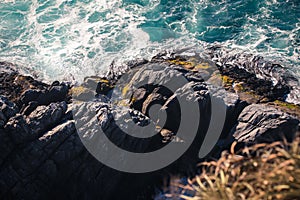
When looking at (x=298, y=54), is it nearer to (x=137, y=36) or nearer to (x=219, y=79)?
(x=219, y=79)

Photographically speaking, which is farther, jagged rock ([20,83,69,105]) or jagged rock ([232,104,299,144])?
jagged rock ([20,83,69,105])

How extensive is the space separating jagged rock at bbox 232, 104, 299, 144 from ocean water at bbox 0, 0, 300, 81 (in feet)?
35.3

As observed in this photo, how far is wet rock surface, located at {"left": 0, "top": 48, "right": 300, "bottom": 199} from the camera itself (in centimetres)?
2133

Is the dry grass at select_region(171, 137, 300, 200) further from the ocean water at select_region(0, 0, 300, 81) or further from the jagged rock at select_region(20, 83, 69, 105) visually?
→ the ocean water at select_region(0, 0, 300, 81)

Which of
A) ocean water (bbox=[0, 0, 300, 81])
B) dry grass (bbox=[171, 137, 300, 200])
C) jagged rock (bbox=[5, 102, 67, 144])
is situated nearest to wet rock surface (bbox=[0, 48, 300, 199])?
jagged rock (bbox=[5, 102, 67, 144])

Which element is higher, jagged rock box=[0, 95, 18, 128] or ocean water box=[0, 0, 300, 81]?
jagged rock box=[0, 95, 18, 128]

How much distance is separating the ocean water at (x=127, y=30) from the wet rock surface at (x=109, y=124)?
6.65 meters

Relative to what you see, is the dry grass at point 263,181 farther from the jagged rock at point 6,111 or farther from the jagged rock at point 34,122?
the jagged rock at point 6,111

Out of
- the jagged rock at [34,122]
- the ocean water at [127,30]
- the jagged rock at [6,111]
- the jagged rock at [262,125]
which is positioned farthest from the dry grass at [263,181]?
the ocean water at [127,30]

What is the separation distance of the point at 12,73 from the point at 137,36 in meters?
13.7

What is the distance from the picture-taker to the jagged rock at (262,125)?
2228cm

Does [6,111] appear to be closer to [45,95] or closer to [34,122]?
[34,122]

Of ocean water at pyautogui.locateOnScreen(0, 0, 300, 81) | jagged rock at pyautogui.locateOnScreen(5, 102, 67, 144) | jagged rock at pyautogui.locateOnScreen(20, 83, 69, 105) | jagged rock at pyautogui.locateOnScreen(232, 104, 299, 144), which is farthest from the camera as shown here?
ocean water at pyautogui.locateOnScreen(0, 0, 300, 81)

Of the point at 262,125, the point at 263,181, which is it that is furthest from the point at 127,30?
the point at 263,181
